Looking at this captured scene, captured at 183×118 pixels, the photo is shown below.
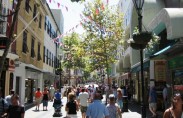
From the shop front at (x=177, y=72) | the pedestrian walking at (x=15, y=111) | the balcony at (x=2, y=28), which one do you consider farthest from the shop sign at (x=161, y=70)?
the pedestrian walking at (x=15, y=111)

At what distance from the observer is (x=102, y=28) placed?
31094 millimetres

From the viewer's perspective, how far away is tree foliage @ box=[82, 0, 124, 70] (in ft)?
101

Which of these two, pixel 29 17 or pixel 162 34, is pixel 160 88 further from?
pixel 29 17

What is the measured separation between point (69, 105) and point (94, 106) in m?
2.53

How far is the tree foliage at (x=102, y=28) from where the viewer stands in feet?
101

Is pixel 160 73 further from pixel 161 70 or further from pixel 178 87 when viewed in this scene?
pixel 178 87

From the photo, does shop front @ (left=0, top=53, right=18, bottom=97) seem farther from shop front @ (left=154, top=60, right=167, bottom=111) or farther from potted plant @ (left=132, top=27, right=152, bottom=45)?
potted plant @ (left=132, top=27, right=152, bottom=45)

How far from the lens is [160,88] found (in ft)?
66.4

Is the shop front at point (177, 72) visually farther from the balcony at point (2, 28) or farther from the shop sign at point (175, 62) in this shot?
the balcony at point (2, 28)

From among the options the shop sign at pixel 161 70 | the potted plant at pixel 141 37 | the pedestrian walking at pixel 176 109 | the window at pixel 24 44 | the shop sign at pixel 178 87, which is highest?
the window at pixel 24 44

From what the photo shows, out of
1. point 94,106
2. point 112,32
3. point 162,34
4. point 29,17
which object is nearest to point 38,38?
point 29,17

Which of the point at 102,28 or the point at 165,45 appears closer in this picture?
the point at 165,45

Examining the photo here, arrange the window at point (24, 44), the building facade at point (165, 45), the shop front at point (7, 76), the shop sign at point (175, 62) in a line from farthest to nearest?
the window at point (24, 44) → the shop front at point (7, 76) → the shop sign at point (175, 62) → the building facade at point (165, 45)

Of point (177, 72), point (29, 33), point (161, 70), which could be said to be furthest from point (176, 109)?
point (29, 33)
